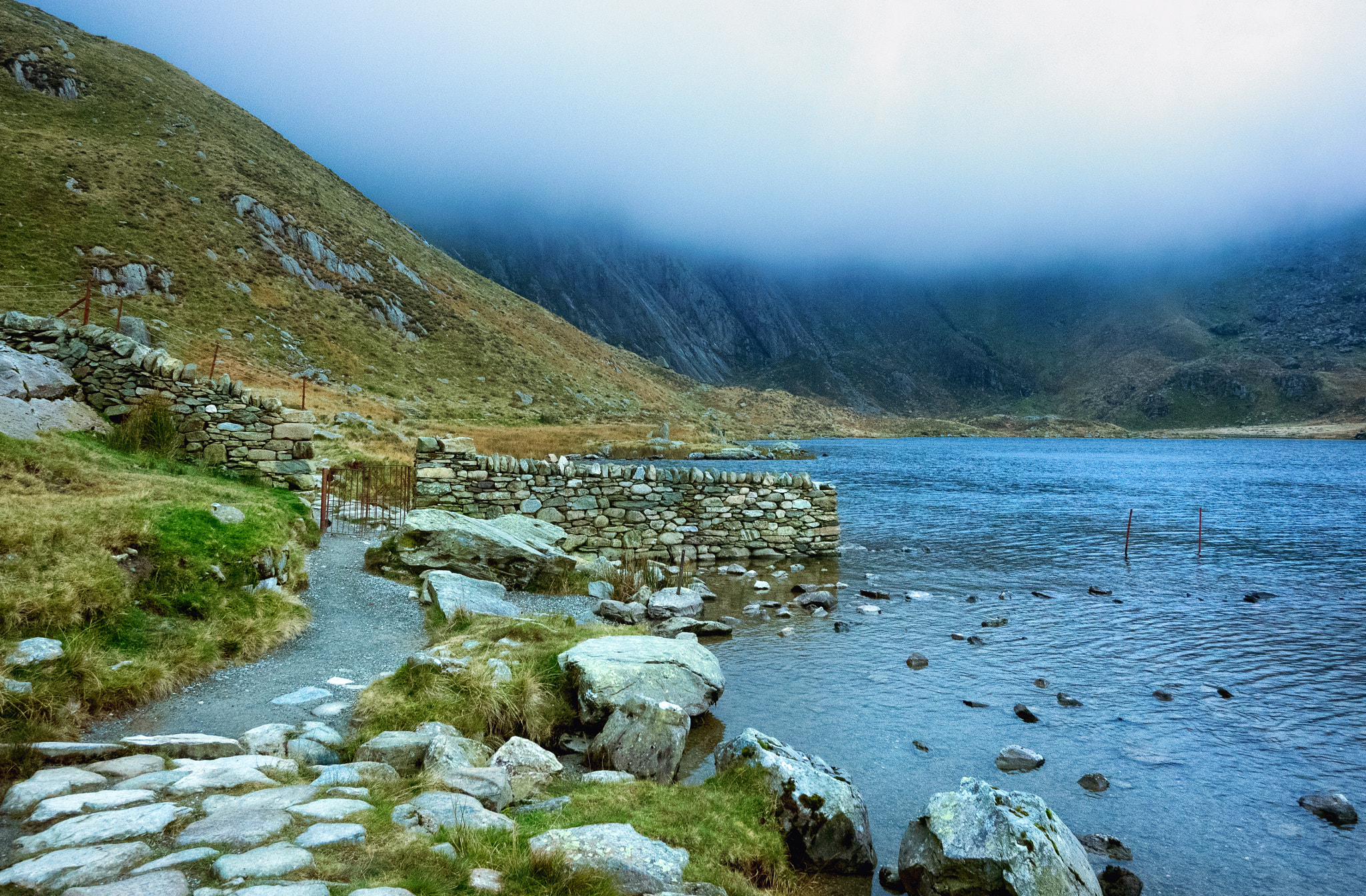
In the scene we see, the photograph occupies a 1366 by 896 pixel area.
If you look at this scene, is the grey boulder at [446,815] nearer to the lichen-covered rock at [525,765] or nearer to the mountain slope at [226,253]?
the lichen-covered rock at [525,765]

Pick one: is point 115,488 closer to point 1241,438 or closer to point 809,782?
point 809,782

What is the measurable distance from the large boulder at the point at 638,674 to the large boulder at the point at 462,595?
2.58 m

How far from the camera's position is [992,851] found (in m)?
5.34

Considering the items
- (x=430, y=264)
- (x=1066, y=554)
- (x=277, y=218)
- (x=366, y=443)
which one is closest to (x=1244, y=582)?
(x=1066, y=554)

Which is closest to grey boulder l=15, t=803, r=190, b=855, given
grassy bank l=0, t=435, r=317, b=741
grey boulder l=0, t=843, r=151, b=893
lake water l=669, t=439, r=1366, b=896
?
grey boulder l=0, t=843, r=151, b=893

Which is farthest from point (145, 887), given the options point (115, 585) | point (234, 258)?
point (234, 258)

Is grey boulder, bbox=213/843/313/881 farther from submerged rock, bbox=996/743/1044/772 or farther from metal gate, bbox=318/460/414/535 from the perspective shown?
metal gate, bbox=318/460/414/535

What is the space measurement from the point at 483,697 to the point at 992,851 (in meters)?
5.27

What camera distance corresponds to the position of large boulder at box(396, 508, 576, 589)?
1366cm

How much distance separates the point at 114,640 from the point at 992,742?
1048cm

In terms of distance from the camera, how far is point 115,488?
10.4m

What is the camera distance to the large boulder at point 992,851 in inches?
207

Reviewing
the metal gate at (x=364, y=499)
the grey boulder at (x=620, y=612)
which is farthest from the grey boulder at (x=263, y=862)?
the metal gate at (x=364, y=499)

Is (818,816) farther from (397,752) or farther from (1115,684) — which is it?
(1115,684)
